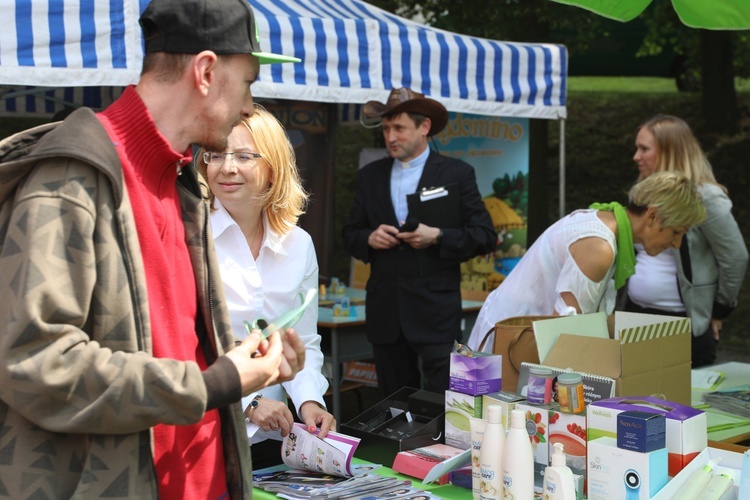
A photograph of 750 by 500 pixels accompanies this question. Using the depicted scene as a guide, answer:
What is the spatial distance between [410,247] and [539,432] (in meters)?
2.62

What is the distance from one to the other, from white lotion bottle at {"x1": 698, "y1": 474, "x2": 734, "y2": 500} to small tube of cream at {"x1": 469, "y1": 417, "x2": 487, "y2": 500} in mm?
498

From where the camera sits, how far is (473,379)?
237cm

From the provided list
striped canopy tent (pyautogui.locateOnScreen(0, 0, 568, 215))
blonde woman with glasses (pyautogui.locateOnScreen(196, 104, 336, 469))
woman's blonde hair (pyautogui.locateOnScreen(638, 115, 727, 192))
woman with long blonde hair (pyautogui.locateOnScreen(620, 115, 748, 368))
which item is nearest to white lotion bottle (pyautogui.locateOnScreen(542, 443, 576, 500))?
blonde woman with glasses (pyautogui.locateOnScreen(196, 104, 336, 469))

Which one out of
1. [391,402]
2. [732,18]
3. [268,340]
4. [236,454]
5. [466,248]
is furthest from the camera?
[466,248]

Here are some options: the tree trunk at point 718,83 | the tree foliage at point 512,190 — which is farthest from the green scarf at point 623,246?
the tree trunk at point 718,83

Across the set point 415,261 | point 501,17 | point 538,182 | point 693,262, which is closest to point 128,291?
point 415,261

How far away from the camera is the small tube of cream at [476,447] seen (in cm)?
210

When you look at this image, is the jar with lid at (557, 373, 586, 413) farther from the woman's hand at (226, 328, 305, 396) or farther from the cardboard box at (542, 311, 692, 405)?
the woman's hand at (226, 328, 305, 396)

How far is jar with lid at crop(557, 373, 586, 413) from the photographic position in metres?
2.18

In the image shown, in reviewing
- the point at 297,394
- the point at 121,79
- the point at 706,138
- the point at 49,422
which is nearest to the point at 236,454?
the point at 49,422

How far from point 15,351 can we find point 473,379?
4.60ft

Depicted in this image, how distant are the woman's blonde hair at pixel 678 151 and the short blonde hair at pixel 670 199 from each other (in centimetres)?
139

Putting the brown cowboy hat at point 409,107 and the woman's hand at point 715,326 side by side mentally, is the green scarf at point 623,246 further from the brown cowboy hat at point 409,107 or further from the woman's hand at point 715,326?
the brown cowboy hat at point 409,107

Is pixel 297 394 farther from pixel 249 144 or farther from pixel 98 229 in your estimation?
pixel 98 229
